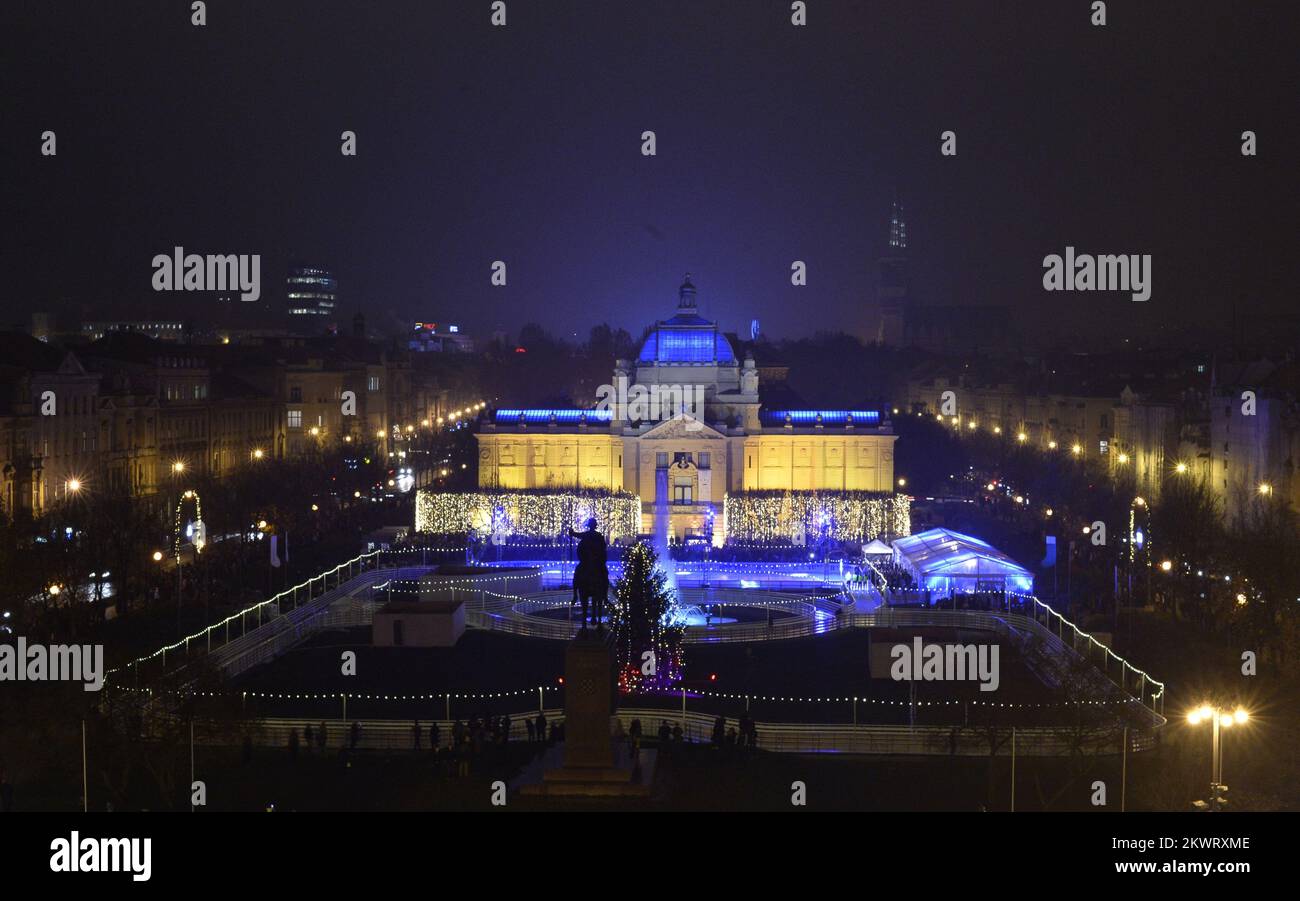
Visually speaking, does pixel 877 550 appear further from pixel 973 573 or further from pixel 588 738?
pixel 588 738

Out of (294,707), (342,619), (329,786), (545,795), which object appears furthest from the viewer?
(342,619)

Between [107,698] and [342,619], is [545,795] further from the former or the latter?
[342,619]

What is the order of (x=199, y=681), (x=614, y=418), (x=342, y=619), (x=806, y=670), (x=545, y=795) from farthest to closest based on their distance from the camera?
(x=614, y=418) < (x=342, y=619) < (x=806, y=670) < (x=199, y=681) < (x=545, y=795)

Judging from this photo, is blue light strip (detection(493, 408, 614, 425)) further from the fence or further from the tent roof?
the fence

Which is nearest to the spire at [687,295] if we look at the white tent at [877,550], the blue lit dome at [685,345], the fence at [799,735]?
the blue lit dome at [685,345]

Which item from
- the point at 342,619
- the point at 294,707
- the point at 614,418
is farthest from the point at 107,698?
the point at 614,418

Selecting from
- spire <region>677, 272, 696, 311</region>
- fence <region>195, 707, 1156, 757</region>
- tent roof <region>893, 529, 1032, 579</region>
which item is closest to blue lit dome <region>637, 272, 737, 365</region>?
spire <region>677, 272, 696, 311</region>
